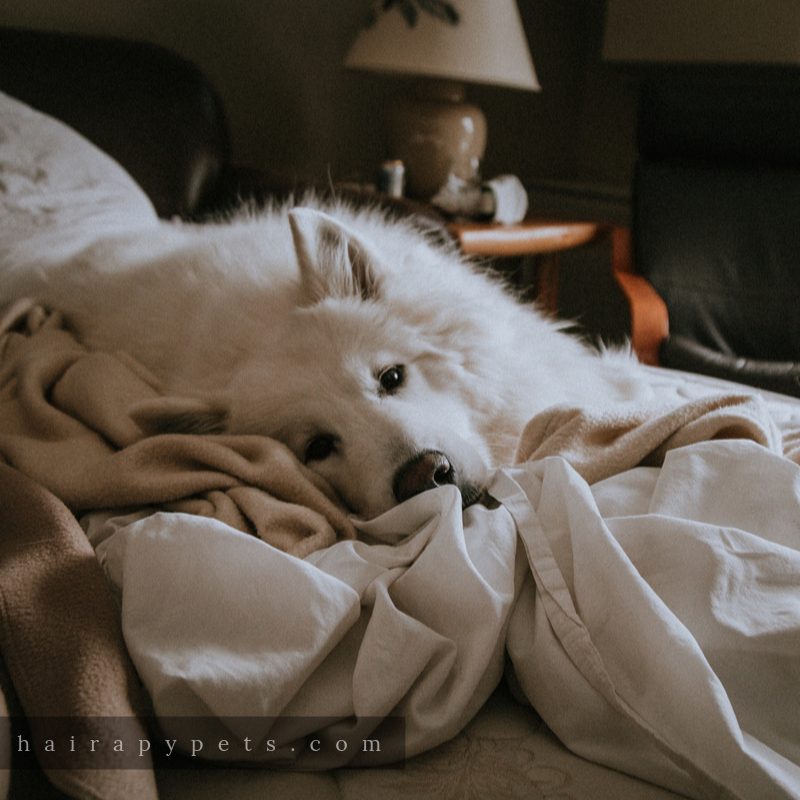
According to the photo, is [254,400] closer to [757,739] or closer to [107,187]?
[757,739]

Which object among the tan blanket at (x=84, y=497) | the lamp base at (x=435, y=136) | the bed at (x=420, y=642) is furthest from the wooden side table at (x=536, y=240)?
the bed at (x=420, y=642)

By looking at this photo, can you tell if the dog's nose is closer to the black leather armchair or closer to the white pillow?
the white pillow

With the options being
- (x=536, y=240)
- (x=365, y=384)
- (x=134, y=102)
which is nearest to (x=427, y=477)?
(x=365, y=384)

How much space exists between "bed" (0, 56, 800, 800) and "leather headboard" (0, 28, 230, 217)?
1998mm

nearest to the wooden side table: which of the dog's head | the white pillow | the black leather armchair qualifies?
the black leather armchair

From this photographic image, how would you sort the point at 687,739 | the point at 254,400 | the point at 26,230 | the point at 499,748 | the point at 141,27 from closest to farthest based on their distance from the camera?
the point at 687,739, the point at 499,748, the point at 254,400, the point at 26,230, the point at 141,27

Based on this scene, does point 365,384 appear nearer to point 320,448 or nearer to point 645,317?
point 320,448

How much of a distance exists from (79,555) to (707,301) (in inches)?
102

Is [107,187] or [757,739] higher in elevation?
[107,187]

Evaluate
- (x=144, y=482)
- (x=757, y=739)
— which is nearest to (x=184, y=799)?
(x=144, y=482)

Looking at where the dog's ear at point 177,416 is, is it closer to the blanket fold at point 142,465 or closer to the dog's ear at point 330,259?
the blanket fold at point 142,465

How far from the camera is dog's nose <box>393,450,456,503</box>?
99 centimetres

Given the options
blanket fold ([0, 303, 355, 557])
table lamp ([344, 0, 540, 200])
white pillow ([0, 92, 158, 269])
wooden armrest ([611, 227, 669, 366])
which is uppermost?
table lamp ([344, 0, 540, 200])

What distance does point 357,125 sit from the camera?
A: 3939 millimetres
